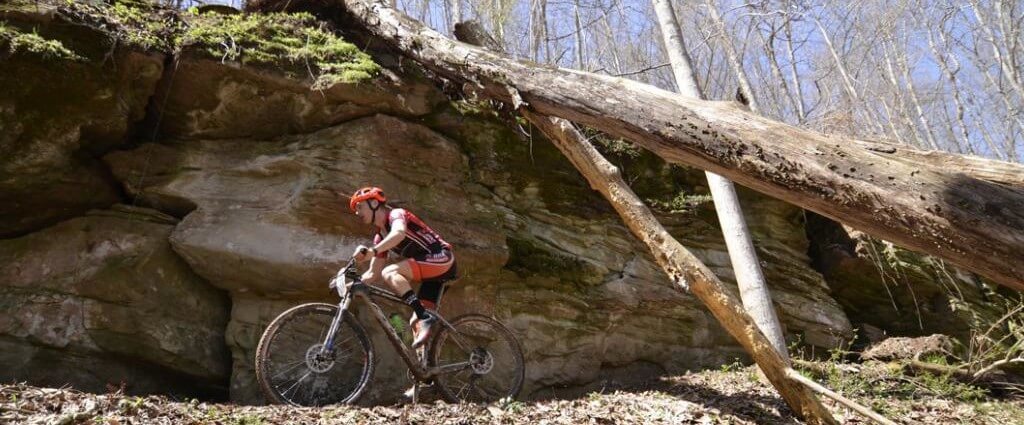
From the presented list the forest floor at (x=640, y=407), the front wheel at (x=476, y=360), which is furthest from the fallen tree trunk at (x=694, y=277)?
the front wheel at (x=476, y=360)

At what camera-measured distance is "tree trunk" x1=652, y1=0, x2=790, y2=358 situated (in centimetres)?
660

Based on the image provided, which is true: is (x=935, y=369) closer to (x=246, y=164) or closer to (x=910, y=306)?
(x=910, y=306)

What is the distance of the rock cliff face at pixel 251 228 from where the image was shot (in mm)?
6238

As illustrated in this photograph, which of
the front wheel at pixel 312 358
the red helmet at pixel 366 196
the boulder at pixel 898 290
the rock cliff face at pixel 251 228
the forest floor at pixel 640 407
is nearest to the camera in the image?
the forest floor at pixel 640 407

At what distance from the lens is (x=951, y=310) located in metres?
9.16

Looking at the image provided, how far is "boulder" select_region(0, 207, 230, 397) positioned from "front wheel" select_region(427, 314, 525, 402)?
8.13ft

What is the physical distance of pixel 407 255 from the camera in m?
6.20

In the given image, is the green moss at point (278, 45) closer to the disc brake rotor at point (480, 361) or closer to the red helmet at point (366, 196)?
the red helmet at point (366, 196)

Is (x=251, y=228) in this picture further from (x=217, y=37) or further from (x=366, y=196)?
(x=217, y=37)

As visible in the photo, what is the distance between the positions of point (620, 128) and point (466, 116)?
14.0 feet

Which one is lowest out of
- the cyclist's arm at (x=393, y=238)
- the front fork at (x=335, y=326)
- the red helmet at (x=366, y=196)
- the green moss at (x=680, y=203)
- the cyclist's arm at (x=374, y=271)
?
the front fork at (x=335, y=326)

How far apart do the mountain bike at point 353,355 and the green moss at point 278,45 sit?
2.83 m

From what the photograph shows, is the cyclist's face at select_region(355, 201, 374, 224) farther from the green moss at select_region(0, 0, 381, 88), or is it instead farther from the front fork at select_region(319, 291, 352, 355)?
the green moss at select_region(0, 0, 381, 88)

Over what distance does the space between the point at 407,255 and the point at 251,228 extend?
1.88 metres
